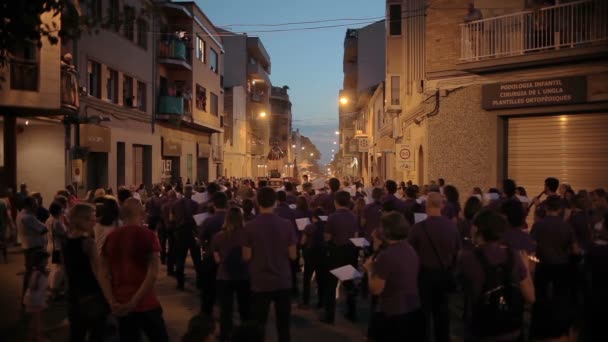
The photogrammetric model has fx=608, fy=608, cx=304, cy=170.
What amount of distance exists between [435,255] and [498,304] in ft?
6.17

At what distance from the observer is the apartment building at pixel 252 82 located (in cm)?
5634

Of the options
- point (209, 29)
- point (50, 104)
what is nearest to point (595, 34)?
point (50, 104)

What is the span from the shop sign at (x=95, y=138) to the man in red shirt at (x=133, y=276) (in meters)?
16.9

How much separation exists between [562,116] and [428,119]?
3955 millimetres

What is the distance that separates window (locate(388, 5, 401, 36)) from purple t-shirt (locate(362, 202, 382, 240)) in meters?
19.4

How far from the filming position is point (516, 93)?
15.9 meters

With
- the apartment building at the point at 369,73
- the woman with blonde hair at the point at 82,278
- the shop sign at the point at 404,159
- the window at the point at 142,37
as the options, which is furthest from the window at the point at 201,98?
the woman with blonde hair at the point at 82,278

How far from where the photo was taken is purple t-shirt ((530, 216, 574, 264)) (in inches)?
272

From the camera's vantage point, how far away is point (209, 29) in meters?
38.1

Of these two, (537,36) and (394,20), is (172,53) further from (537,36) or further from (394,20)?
(537,36)

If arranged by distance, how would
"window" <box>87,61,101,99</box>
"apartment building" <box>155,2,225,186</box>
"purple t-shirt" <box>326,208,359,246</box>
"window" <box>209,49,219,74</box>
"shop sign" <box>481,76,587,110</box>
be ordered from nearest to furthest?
"purple t-shirt" <box>326,208,359,246</box> < "shop sign" <box>481,76,587,110</box> < "window" <box>87,61,101,99</box> < "apartment building" <box>155,2,225,186</box> < "window" <box>209,49,219,74</box>

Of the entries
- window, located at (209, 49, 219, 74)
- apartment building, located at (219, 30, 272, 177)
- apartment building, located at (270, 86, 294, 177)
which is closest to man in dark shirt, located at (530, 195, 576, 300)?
window, located at (209, 49, 219, 74)

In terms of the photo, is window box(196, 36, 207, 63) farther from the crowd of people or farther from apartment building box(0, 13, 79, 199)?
the crowd of people

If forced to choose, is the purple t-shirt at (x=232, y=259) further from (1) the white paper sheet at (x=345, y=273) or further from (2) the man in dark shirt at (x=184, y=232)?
(2) the man in dark shirt at (x=184, y=232)
